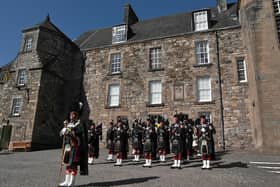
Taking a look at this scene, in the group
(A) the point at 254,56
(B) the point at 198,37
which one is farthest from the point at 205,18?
(A) the point at 254,56

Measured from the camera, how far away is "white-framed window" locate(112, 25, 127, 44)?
2061cm

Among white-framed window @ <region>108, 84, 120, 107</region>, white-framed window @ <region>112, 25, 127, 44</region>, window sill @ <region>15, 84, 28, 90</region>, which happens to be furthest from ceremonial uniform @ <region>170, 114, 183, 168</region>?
window sill @ <region>15, 84, 28, 90</region>

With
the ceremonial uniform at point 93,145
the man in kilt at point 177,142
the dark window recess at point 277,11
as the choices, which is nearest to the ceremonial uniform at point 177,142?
the man in kilt at point 177,142

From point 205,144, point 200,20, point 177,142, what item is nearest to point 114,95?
point 200,20

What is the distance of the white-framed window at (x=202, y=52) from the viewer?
1745cm

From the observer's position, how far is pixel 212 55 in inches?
676

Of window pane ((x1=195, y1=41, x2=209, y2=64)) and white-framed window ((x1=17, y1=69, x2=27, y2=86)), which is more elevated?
window pane ((x1=195, y1=41, x2=209, y2=64))

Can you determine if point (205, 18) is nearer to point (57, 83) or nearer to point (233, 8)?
point (233, 8)

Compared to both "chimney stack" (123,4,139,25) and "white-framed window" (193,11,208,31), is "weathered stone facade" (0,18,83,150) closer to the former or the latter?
"chimney stack" (123,4,139,25)

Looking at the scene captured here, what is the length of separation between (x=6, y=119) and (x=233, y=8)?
20572 mm

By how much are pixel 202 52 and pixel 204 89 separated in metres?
2.92

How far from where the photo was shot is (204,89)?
16.8m

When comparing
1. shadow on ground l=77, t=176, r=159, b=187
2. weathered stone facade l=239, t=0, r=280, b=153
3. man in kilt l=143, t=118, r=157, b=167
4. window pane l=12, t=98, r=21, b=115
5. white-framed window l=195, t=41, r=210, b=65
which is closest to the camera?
shadow on ground l=77, t=176, r=159, b=187

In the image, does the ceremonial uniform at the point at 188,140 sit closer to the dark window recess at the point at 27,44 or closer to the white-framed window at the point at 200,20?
the white-framed window at the point at 200,20
